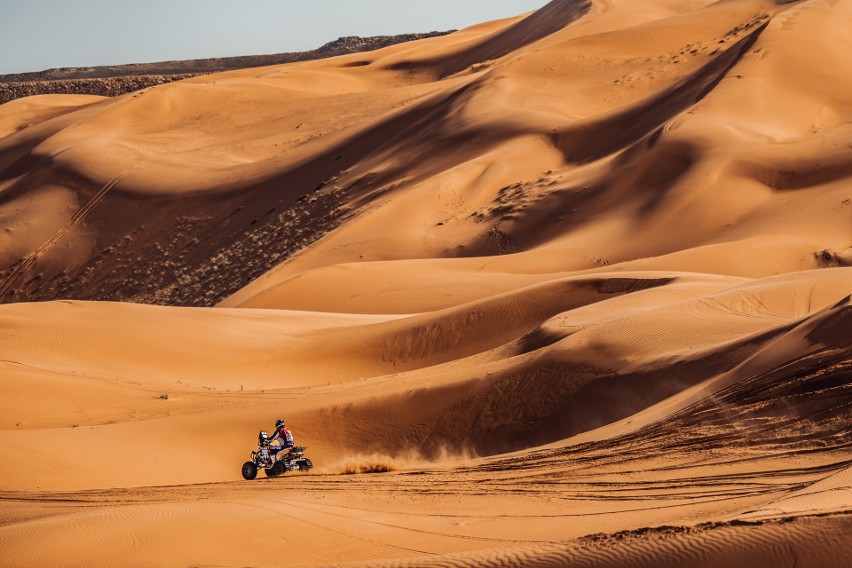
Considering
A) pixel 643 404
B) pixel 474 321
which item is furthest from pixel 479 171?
pixel 643 404

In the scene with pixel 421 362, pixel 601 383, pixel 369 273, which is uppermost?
pixel 369 273

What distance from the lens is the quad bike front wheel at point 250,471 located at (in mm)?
11898

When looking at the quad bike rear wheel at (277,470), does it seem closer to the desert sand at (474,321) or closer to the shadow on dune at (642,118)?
the desert sand at (474,321)

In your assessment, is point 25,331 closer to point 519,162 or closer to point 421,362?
point 421,362

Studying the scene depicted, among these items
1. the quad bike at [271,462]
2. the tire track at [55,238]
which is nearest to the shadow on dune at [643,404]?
the quad bike at [271,462]

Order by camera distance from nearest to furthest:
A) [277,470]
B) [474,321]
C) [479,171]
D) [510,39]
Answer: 1. [277,470]
2. [474,321]
3. [479,171]
4. [510,39]

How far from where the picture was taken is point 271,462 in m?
11.8

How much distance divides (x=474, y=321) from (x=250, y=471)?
7339 millimetres

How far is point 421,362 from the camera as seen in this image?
712 inches

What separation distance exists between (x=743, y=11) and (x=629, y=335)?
30.4 metres

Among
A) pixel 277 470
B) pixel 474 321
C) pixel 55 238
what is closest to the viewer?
pixel 277 470

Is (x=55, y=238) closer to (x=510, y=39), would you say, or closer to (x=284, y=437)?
(x=510, y=39)

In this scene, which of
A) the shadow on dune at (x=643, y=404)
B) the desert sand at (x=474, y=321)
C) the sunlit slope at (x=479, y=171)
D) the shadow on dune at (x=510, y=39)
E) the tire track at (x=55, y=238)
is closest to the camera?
the desert sand at (x=474, y=321)


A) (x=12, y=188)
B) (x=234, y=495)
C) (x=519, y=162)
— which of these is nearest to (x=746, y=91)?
(x=519, y=162)
